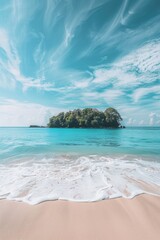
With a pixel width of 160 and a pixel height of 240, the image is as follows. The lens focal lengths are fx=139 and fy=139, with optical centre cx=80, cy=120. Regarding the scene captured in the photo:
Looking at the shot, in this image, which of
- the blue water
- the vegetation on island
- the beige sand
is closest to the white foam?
the beige sand

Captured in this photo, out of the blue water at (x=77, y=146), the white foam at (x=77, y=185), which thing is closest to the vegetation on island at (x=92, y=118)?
the blue water at (x=77, y=146)

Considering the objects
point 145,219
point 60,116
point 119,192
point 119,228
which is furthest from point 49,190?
point 60,116

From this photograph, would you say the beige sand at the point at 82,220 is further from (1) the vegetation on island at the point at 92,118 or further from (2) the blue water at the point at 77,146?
(1) the vegetation on island at the point at 92,118

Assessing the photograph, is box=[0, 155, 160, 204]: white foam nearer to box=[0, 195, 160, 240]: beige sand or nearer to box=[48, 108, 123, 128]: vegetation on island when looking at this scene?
box=[0, 195, 160, 240]: beige sand

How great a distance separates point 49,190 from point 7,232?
1508mm

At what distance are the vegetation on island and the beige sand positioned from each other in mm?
77559

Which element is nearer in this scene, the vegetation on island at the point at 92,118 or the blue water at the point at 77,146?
the blue water at the point at 77,146

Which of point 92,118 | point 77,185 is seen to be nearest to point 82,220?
point 77,185

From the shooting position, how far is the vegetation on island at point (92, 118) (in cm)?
8162

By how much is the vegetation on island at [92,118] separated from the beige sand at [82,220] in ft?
254

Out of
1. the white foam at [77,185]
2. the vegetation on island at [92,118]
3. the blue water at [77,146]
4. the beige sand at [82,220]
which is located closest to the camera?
the beige sand at [82,220]

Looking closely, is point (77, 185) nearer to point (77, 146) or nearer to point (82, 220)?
point (82, 220)

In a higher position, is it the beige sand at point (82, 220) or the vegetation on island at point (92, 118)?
the vegetation on island at point (92, 118)

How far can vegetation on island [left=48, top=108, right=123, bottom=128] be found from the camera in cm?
8162
